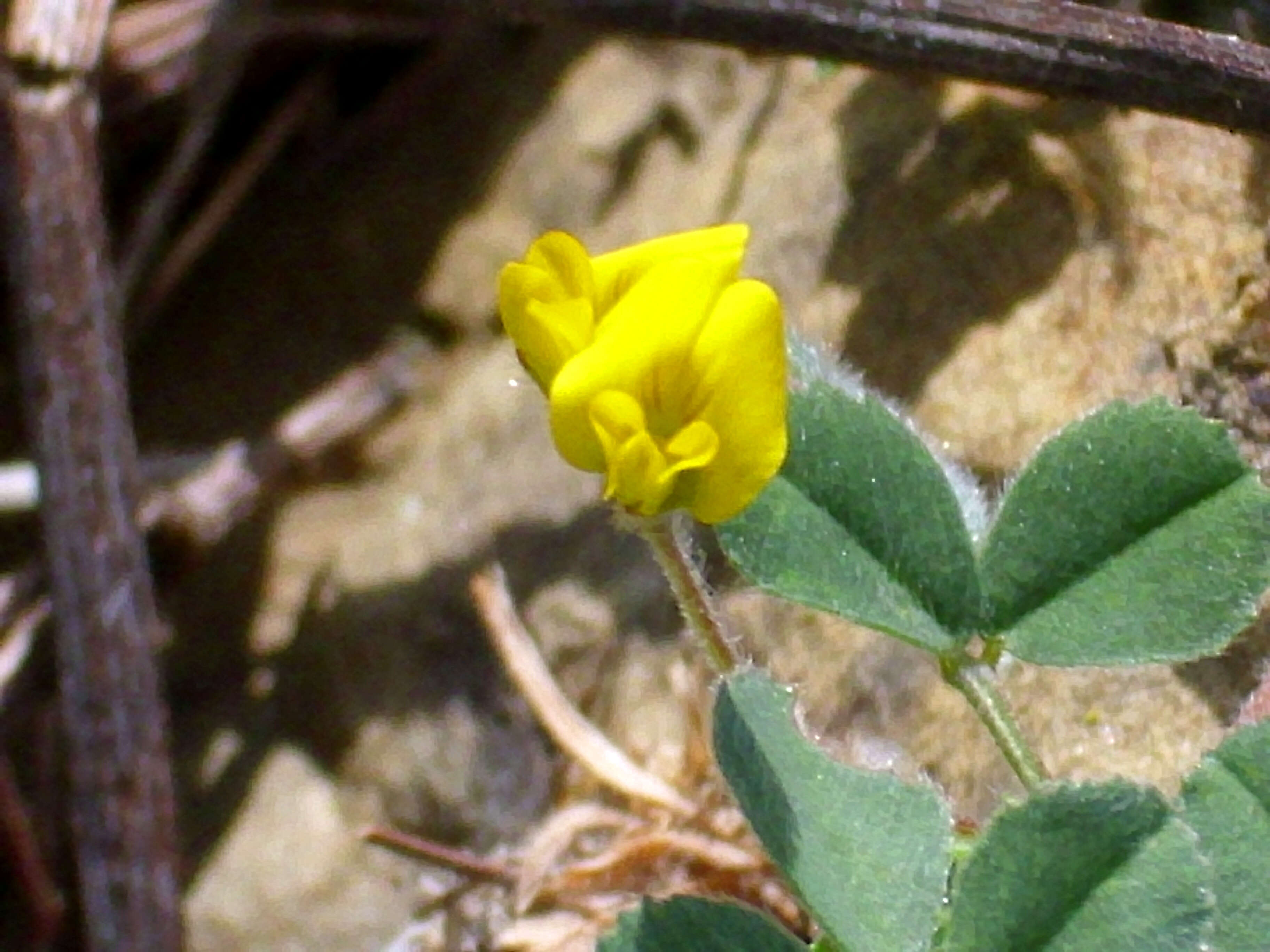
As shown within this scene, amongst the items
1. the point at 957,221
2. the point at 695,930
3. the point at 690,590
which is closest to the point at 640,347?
the point at 690,590

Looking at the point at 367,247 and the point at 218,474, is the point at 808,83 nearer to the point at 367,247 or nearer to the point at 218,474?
the point at 367,247

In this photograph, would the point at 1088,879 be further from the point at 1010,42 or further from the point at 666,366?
the point at 1010,42

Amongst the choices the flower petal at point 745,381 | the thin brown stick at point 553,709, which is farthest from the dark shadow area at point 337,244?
the flower petal at point 745,381

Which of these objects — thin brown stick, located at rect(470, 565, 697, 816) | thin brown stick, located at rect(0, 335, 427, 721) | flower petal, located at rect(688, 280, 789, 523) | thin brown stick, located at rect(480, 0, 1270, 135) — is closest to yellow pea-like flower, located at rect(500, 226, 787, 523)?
flower petal, located at rect(688, 280, 789, 523)

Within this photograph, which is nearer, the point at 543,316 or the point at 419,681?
the point at 543,316

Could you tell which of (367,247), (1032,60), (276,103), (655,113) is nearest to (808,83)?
(655,113)

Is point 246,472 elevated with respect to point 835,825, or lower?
lower

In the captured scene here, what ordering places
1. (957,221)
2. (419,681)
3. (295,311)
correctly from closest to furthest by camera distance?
(957,221)
(419,681)
(295,311)
